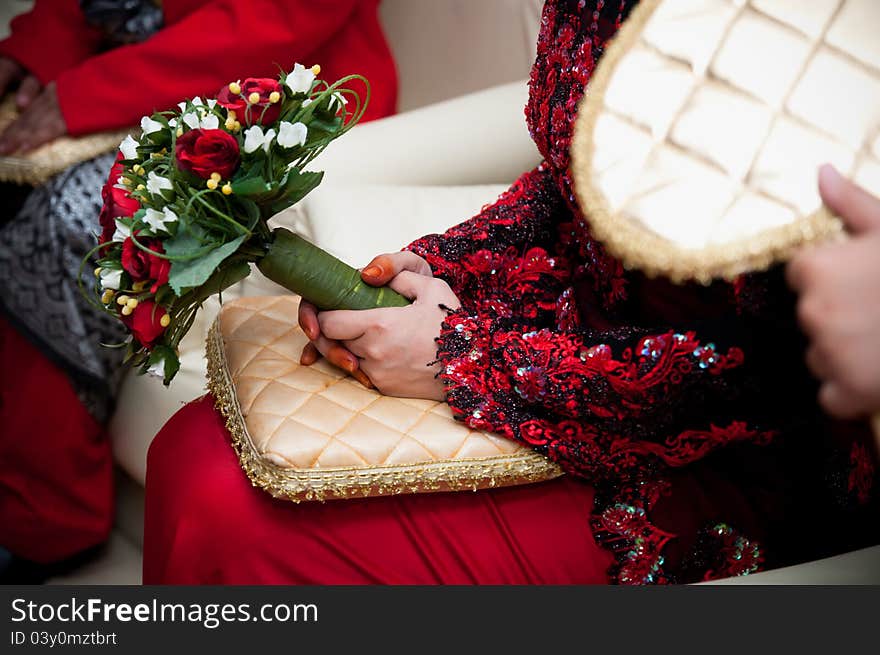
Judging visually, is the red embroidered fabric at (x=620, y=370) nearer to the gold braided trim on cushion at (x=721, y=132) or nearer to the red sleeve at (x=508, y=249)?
the red sleeve at (x=508, y=249)

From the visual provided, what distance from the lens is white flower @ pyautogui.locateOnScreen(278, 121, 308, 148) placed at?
699 millimetres

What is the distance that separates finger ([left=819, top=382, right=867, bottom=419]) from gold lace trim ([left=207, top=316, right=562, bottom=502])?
33 centimetres

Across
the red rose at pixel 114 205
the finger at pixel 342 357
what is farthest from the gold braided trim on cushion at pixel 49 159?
the finger at pixel 342 357

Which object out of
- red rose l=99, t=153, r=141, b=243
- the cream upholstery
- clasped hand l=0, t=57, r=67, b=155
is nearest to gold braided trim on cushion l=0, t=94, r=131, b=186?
clasped hand l=0, t=57, r=67, b=155

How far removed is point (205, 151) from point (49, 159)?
81 cm

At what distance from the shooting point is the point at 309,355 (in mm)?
843

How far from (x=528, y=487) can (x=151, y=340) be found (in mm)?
376

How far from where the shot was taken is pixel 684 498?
2.63 feet

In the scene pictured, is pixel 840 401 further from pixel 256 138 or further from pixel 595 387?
pixel 256 138

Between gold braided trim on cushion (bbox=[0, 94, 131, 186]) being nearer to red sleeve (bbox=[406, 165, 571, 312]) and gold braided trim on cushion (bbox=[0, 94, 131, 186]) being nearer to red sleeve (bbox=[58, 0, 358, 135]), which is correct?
red sleeve (bbox=[58, 0, 358, 135])

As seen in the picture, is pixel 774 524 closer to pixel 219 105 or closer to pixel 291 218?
pixel 219 105

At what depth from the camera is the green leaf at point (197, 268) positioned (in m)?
0.67

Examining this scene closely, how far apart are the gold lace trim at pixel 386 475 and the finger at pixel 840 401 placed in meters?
0.33

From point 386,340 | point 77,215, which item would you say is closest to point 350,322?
point 386,340
